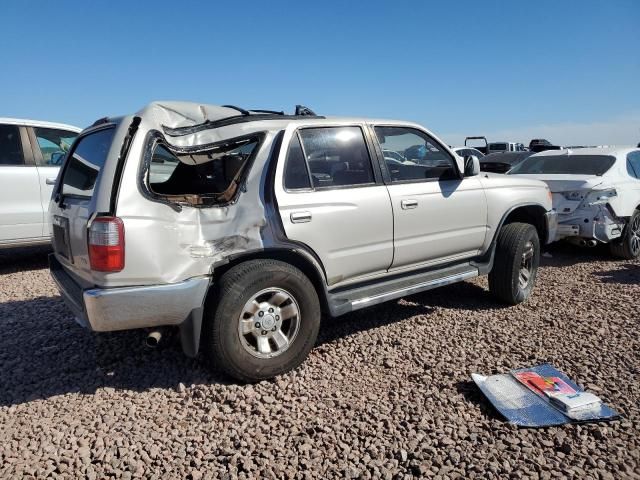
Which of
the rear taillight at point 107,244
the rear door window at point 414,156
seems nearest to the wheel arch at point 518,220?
the rear door window at point 414,156

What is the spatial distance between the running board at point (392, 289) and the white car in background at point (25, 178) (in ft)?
13.9

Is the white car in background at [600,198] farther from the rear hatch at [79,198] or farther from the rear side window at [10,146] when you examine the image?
the rear side window at [10,146]

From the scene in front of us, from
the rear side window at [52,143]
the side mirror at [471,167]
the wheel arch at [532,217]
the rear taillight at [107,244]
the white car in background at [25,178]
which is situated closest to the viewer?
the rear taillight at [107,244]

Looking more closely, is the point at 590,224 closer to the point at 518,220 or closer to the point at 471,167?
the point at 518,220

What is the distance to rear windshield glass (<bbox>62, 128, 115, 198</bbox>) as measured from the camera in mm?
2898

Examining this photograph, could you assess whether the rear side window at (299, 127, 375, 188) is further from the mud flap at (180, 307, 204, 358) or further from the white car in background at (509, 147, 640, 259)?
the white car in background at (509, 147, 640, 259)

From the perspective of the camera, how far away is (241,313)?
114 inches

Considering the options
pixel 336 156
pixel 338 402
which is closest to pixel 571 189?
pixel 336 156

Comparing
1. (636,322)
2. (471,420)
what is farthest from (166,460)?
(636,322)

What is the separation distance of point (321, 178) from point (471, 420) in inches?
74.2

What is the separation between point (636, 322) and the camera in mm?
4039

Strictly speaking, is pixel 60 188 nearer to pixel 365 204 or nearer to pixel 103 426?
pixel 103 426

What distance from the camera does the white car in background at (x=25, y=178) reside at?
5.60 metres

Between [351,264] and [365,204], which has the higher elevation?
[365,204]
